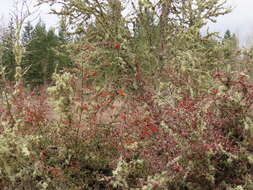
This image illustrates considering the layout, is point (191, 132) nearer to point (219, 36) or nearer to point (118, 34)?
point (118, 34)

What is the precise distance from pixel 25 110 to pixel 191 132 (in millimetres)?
2365

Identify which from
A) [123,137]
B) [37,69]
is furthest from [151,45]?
[37,69]

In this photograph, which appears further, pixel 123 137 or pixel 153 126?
pixel 123 137

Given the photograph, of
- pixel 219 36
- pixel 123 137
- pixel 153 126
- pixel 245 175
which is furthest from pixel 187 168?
pixel 219 36

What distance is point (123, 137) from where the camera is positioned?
3.76 meters

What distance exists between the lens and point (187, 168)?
8.46 ft

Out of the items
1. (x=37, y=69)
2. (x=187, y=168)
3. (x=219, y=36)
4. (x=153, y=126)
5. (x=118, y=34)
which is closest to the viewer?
(x=187, y=168)

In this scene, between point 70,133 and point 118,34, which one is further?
point 118,34

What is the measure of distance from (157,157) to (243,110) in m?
1.04

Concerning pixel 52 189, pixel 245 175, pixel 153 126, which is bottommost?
pixel 52 189

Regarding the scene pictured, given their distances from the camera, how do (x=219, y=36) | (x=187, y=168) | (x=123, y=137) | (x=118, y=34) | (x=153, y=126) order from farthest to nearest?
(x=219, y=36)
(x=118, y=34)
(x=123, y=137)
(x=153, y=126)
(x=187, y=168)

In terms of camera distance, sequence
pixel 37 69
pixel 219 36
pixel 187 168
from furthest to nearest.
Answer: pixel 37 69 → pixel 219 36 → pixel 187 168

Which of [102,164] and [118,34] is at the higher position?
[118,34]

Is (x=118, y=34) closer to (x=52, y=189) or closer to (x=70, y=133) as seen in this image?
(x=70, y=133)
